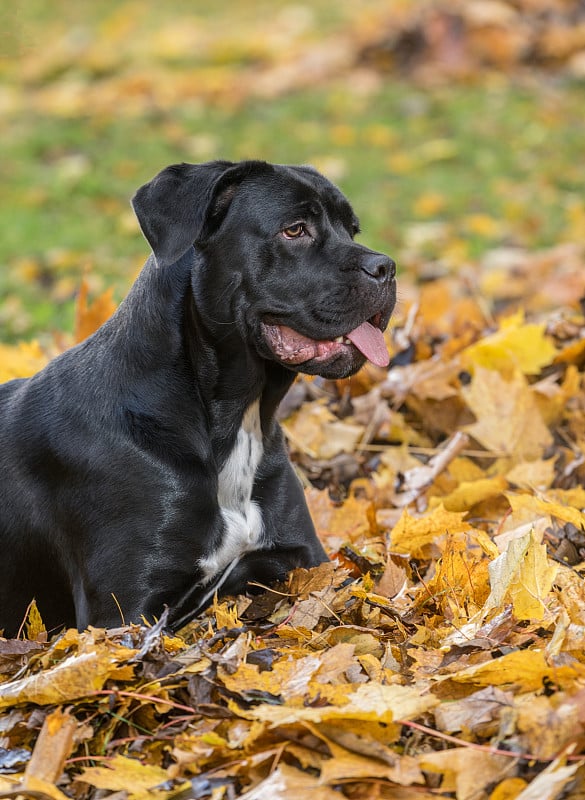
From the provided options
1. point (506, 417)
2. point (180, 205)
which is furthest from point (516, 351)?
point (180, 205)

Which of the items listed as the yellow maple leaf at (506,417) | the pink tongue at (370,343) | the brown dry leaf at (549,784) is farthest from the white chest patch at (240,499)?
the brown dry leaf at (549,784)

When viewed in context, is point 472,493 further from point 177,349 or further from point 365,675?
point 365,675

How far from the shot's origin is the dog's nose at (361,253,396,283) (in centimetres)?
378

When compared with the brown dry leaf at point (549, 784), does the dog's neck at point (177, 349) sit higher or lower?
higher

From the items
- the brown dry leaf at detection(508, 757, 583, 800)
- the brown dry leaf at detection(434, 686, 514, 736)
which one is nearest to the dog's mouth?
the brown dry leaf at detection(434, 686, 514, 736)

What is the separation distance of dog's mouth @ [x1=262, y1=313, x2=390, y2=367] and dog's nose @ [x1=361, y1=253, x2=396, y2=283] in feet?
0.57

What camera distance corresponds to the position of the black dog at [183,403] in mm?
3602

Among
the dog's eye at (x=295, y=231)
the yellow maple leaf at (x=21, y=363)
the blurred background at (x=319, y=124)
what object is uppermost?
the dog's eye at (x=295, y=231)

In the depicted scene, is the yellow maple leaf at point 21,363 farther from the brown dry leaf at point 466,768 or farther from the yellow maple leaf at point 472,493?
the brown dry leaf at point 466,768

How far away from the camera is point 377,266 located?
149 inches

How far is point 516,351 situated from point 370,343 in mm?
1773

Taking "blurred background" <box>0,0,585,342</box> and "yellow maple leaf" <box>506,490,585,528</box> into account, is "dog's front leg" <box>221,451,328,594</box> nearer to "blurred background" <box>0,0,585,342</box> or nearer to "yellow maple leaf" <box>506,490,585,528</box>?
"yellow maple leaf" <box>506,490,585,528</box>

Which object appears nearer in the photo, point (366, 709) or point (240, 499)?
point (366, 709)

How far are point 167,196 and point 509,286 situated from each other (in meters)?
5.16
